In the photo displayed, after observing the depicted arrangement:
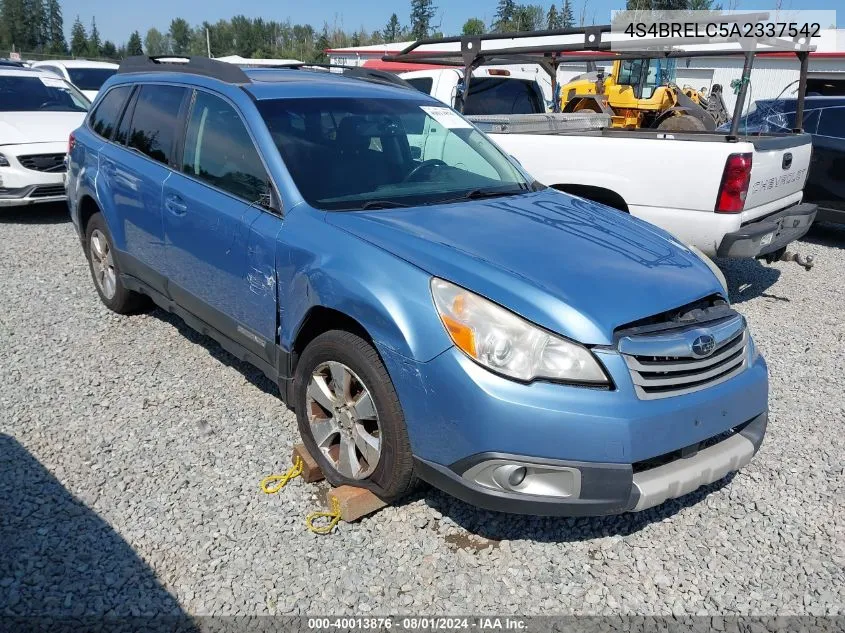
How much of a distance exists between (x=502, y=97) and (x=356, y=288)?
688cm

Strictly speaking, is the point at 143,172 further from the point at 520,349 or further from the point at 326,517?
the point at 520,349

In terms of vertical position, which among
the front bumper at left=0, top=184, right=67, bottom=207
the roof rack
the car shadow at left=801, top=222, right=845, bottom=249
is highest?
the roof rack

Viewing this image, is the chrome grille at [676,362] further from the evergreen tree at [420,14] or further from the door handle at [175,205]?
the evergreen tree at [420,14]

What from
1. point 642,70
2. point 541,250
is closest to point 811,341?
point 541,250

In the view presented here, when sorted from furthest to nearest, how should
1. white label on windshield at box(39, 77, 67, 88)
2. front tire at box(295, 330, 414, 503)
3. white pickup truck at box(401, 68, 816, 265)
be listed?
white label on windshield at box(39, 77, 67, 88)
white pickup truck at box(401, 68, 816, 265)
front tire at box(295, 330, 414, 503)

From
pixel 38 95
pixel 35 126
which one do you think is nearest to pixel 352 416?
pixel 35 126

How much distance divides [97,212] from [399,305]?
3.54 metres

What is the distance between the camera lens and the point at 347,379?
9.77ft

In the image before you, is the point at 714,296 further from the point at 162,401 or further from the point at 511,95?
the point at 511,95

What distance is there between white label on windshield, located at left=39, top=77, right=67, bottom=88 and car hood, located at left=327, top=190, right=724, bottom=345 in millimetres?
9070

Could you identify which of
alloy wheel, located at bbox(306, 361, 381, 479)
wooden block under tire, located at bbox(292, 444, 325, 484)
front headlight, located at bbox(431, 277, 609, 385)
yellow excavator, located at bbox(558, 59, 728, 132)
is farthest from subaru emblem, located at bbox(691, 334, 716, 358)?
yellow excavator, located at bbox(558, 59, 728, 132)

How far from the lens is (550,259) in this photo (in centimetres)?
288

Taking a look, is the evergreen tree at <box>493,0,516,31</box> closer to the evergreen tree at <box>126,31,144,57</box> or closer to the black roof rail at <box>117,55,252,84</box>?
the evergreen tree at <box>126,31,144,57</box>

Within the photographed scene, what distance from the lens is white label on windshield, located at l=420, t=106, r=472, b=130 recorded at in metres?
4.24
